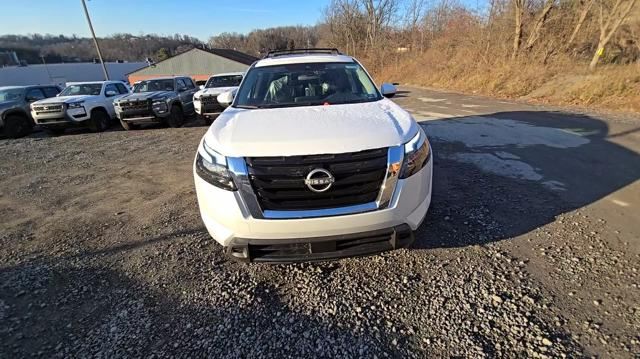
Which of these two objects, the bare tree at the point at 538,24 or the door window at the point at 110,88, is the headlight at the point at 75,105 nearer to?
the door window at the point at 110,88

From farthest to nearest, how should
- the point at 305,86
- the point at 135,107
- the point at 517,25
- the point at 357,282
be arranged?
1. the point at 517,25
2. the point at 135,107
3. the point at 305,86
4. the point at 357,282

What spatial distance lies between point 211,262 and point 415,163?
2.04 m

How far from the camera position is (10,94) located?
11.4 m

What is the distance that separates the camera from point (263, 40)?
99500 millimetres

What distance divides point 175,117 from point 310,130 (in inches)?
394

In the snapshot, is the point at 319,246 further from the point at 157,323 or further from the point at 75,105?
the point at 75,105

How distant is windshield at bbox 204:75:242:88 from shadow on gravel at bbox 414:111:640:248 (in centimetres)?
806

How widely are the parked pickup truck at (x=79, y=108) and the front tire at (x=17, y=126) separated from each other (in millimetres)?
892

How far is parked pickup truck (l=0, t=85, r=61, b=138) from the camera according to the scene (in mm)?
10820

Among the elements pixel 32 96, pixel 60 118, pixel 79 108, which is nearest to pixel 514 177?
pixel 79 108

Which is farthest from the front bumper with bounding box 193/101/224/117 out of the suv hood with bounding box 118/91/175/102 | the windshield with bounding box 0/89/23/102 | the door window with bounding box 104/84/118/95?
the windshield with bounding box 0/89/23/102

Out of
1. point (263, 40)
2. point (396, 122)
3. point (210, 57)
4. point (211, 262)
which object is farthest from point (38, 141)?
point (263, 40)

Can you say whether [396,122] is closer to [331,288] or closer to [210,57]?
[331,288]

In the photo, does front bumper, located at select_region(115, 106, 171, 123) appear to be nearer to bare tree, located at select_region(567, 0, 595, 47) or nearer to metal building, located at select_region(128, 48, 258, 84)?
bare tree, located at select_region(567, 0, 595, 47)
